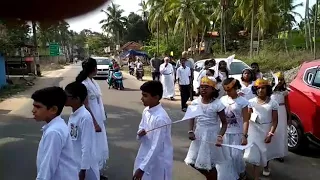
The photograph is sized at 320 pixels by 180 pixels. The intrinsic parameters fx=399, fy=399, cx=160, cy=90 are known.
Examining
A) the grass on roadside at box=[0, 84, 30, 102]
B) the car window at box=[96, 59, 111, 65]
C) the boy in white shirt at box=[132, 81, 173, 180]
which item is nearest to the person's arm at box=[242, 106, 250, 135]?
the boy in white shirt at box=[132, 81, 173, 180]

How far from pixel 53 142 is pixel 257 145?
2853 millimetres

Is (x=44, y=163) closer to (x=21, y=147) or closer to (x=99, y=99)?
(x=99, y=99)

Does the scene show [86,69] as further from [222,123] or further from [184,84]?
[184,84]

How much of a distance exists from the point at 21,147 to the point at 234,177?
3.63 meters

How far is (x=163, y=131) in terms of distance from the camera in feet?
11.2

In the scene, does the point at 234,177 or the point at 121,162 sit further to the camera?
the point at 121,162

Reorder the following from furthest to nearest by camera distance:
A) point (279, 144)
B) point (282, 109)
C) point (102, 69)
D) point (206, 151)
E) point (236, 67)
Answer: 1. point (102, 69)
2. point (236, 67)
3. point (282, 109)
4. point (279, 144)
5. point (206, 151)

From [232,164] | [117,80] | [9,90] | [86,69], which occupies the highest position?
[86,69]

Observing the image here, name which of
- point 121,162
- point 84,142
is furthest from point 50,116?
point 121,162

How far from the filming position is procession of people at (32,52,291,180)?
103 inches

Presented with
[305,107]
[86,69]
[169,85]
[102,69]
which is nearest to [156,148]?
[86,69]

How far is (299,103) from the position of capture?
6.02 m

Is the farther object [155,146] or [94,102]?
[94,102]

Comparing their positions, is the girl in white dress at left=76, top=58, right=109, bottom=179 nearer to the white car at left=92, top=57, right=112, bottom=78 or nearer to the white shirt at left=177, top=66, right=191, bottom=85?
the white shirt at left=177, top=66, right=191, bottom=85
